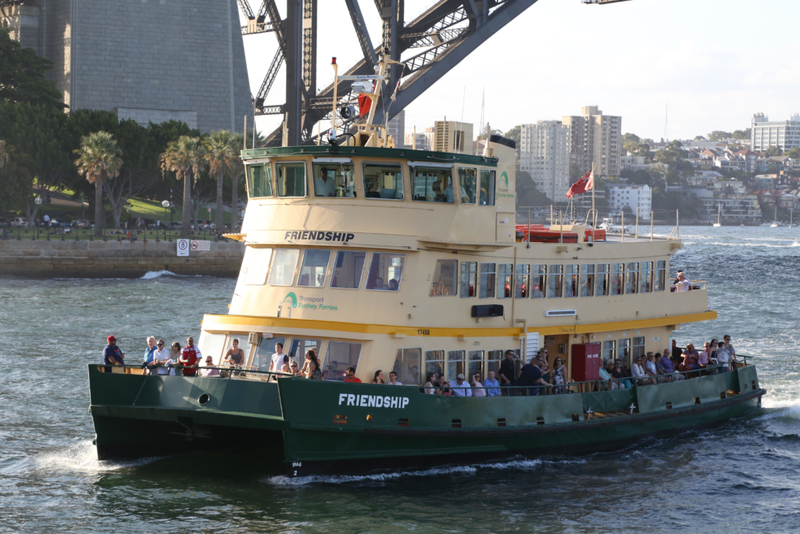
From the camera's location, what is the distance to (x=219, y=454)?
1897cm

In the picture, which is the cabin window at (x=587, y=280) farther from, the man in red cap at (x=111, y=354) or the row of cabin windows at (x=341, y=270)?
the man in red cap at (x=111, y=354)

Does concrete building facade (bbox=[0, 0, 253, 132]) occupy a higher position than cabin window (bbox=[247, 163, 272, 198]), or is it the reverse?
concrete building facade (bbox=[0, 0, 253, 132])

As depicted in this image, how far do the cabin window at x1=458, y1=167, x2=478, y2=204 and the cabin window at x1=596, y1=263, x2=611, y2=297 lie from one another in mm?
4579

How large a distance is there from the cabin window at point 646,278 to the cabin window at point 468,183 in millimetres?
6381

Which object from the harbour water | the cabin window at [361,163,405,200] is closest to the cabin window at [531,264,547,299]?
the harbour water

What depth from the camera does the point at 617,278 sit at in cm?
2238

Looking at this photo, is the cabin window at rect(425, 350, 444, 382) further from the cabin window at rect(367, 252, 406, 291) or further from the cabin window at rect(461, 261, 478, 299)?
the cabin window at rect(367, 252, 406, 291)

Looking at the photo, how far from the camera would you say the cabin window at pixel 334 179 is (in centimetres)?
1816

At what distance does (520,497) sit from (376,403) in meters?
3.26

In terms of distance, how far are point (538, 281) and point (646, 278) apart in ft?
13.5

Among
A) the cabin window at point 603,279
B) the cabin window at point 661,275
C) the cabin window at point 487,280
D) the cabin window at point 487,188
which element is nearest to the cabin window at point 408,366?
the cabin window at point 487,280

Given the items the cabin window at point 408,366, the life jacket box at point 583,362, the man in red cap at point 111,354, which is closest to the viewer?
the cabin window at point 408,366

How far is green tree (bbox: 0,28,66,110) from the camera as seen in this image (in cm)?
8200

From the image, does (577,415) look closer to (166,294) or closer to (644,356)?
(644,356)
